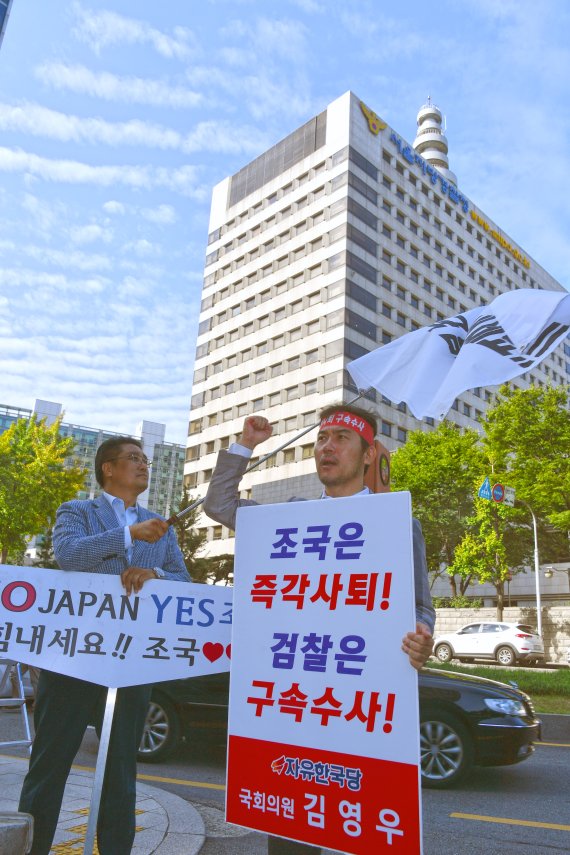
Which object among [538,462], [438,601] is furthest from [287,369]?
[538,462]

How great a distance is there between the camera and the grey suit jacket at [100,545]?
285 centimetres

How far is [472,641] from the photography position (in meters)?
21.1

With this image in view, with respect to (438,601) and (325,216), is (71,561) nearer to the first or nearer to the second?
(438,601)

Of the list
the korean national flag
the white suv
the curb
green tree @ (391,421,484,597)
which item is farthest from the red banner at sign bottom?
green tree @ (391,421,484,597)

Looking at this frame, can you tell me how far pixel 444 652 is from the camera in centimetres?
2203

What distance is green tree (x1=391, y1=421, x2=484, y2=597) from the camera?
32969 mm

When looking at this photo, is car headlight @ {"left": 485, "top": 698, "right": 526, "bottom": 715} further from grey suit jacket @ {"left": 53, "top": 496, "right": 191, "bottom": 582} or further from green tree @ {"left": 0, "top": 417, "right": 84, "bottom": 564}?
green tree @ {"left": 0, "top": 417, "right": 84, "bottom": 564}

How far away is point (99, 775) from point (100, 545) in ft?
2.97

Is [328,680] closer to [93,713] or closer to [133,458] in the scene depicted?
[93,713]

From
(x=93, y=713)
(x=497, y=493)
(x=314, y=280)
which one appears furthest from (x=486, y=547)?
(x=314, y=280)

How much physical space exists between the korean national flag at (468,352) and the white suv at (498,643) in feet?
58.8

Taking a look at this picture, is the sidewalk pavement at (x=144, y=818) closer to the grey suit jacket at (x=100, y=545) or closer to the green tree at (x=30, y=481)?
the grey suit jacket at (x=100, y=545)

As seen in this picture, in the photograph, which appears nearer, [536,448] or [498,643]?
[498,643]

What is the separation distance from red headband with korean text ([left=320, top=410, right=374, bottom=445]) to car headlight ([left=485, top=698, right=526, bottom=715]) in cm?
391
